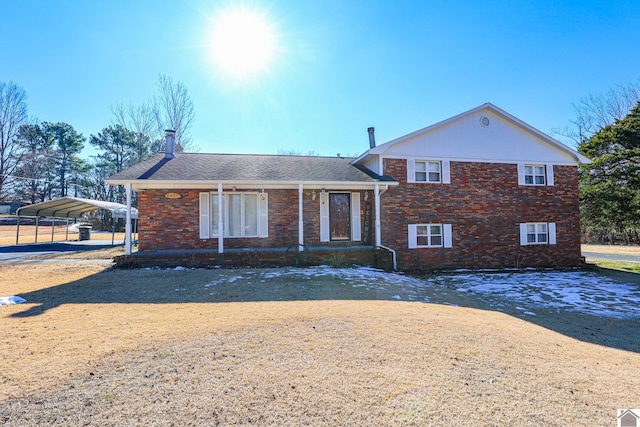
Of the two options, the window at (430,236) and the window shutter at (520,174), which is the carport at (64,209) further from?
the window shutter at (520,174)

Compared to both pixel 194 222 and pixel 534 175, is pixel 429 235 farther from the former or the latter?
pixel 194 222

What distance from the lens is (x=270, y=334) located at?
156 inches

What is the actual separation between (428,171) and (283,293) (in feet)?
26.0

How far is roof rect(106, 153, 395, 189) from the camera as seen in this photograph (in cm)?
1011

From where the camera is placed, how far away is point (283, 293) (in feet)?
21.9

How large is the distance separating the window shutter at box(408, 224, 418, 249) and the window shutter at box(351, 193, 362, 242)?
6.03ft

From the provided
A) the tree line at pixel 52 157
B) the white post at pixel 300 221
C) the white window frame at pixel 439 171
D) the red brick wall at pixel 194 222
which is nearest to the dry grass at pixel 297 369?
the white post at pixel 300 221

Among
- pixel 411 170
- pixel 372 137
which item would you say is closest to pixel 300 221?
pixel 411 170

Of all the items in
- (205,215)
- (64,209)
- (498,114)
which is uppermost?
(498,114)

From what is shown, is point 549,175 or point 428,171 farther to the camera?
point 549,175

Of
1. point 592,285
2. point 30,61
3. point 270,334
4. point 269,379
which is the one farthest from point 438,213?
point 30,61

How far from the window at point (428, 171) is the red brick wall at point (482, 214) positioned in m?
0.27

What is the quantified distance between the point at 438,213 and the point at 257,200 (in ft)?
22.2

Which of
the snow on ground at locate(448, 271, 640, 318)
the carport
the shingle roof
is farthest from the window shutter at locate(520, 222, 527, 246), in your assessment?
the carport
